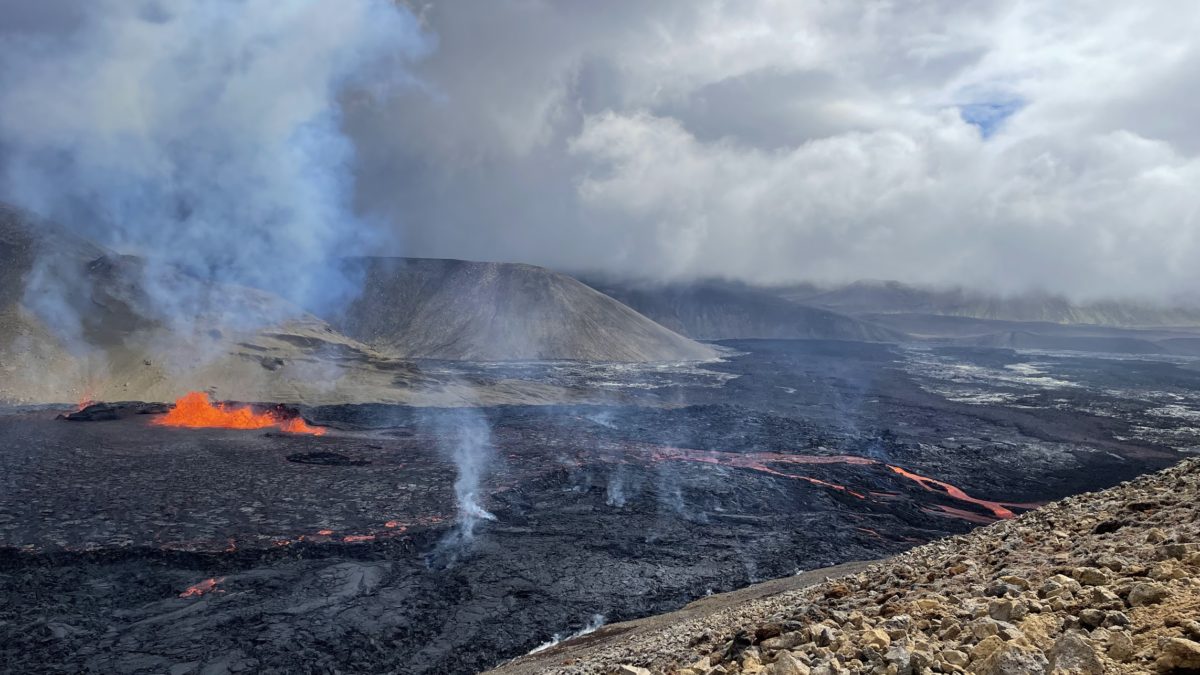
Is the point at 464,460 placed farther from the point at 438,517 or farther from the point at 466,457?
the point at 438,517

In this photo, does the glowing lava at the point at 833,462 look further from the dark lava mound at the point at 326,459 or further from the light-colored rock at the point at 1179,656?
the light-colored rock at the point at 1179,656

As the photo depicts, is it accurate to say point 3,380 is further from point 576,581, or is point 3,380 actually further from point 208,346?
point 576,581

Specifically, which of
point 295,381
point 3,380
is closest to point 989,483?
point 295,381

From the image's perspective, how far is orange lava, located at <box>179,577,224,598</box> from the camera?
20125 mm

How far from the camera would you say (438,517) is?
28375mm

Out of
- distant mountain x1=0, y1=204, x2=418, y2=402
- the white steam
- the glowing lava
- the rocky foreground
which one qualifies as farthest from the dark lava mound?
the rocky foreground

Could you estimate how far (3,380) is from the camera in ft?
175

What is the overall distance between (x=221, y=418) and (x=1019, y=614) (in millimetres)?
55668

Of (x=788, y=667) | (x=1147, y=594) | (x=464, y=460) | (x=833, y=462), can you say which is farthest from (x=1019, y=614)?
(x=833, y=462)

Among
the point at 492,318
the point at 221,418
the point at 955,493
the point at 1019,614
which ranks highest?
the point at 492,318

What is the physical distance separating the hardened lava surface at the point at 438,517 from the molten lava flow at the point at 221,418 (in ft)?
5.50

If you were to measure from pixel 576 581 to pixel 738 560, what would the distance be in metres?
6.66

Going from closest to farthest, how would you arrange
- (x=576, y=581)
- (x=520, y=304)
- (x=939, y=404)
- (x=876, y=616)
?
(x=876, y=616), (x=576, y=581), (x=939, y=404), (x=520, y=304)

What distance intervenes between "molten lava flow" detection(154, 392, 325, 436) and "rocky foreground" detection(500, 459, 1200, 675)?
143 feet
